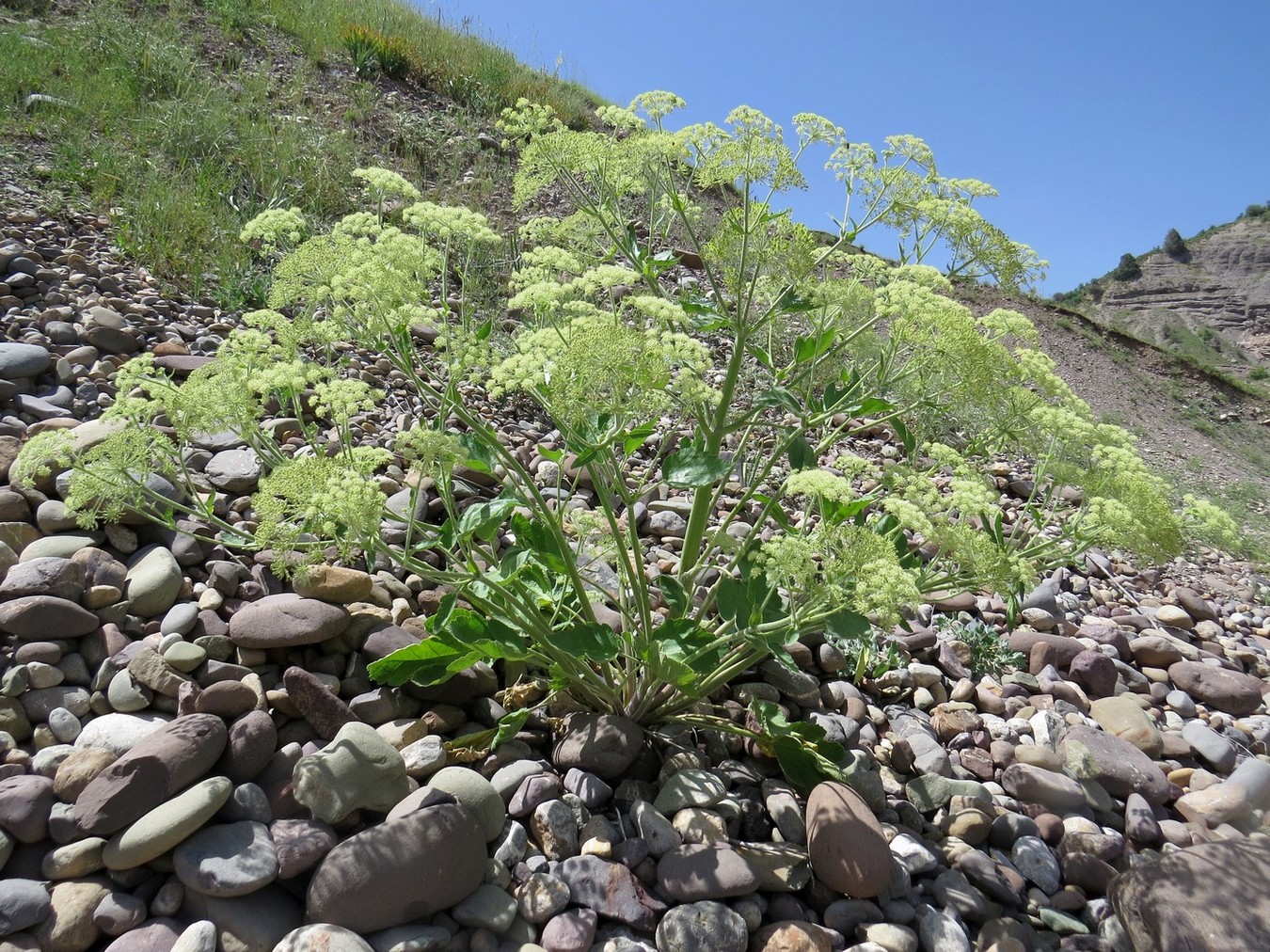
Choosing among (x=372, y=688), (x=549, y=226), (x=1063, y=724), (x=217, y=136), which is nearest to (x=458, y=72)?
(x=217, y=136)

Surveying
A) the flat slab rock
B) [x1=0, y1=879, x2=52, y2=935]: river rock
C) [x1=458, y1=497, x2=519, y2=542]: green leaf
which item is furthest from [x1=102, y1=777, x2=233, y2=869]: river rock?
the flat slab rock

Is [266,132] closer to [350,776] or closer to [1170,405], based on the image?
[350,776]

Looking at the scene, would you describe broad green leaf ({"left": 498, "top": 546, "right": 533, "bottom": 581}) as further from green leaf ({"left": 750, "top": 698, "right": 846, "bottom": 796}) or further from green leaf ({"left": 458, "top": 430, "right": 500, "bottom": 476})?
green leaf ({"left": 750, "top": 698, "right": 846, "bottom": 796})

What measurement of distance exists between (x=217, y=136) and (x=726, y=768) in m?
7.15

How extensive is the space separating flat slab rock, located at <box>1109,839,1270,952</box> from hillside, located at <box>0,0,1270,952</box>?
0.01 m

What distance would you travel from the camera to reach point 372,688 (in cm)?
297

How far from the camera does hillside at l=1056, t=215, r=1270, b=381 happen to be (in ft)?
94.5

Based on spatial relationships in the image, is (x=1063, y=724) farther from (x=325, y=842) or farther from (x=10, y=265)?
(x=10, y=265)

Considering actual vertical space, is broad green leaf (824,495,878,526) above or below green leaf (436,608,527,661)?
above

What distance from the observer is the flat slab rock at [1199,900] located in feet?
7.48

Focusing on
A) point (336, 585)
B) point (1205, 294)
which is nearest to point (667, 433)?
point (336, 585)

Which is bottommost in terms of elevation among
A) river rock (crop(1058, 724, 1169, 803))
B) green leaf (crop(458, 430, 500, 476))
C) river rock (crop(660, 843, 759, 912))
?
river rock (crop(660, 843, 759, 912))

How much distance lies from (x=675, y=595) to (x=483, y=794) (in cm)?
92

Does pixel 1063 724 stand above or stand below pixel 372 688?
above
